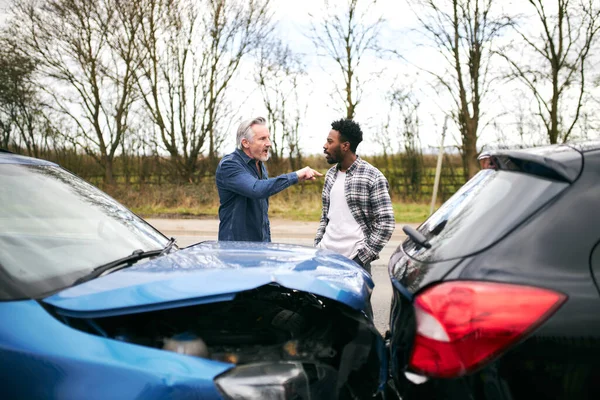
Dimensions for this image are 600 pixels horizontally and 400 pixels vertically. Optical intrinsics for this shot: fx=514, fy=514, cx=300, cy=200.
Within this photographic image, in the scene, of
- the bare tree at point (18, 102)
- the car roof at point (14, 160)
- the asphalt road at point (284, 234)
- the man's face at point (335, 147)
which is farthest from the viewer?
the bare tree at point (18, 102)

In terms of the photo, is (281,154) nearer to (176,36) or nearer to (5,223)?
(176,36)

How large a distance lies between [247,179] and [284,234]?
8.71 m

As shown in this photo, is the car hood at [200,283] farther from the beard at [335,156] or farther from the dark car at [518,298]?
the beard at [335,156]

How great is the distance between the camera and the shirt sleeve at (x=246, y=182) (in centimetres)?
368

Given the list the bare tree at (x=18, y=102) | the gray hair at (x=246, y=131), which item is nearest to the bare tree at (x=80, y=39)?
the bare tree at (x=18, y=102)

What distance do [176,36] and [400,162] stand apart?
991 cm

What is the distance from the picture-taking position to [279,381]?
1762 millimetres

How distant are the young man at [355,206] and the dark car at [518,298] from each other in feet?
6.09

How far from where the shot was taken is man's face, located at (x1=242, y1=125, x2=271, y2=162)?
3.88 meters

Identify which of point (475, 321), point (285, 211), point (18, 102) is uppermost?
point (18, 102)

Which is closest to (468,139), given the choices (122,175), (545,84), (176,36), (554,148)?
(545,84)

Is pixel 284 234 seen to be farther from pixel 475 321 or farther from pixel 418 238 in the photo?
pixel 475 321

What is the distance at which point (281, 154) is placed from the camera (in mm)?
21781

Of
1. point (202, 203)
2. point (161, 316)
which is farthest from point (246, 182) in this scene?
point (202, 203)
